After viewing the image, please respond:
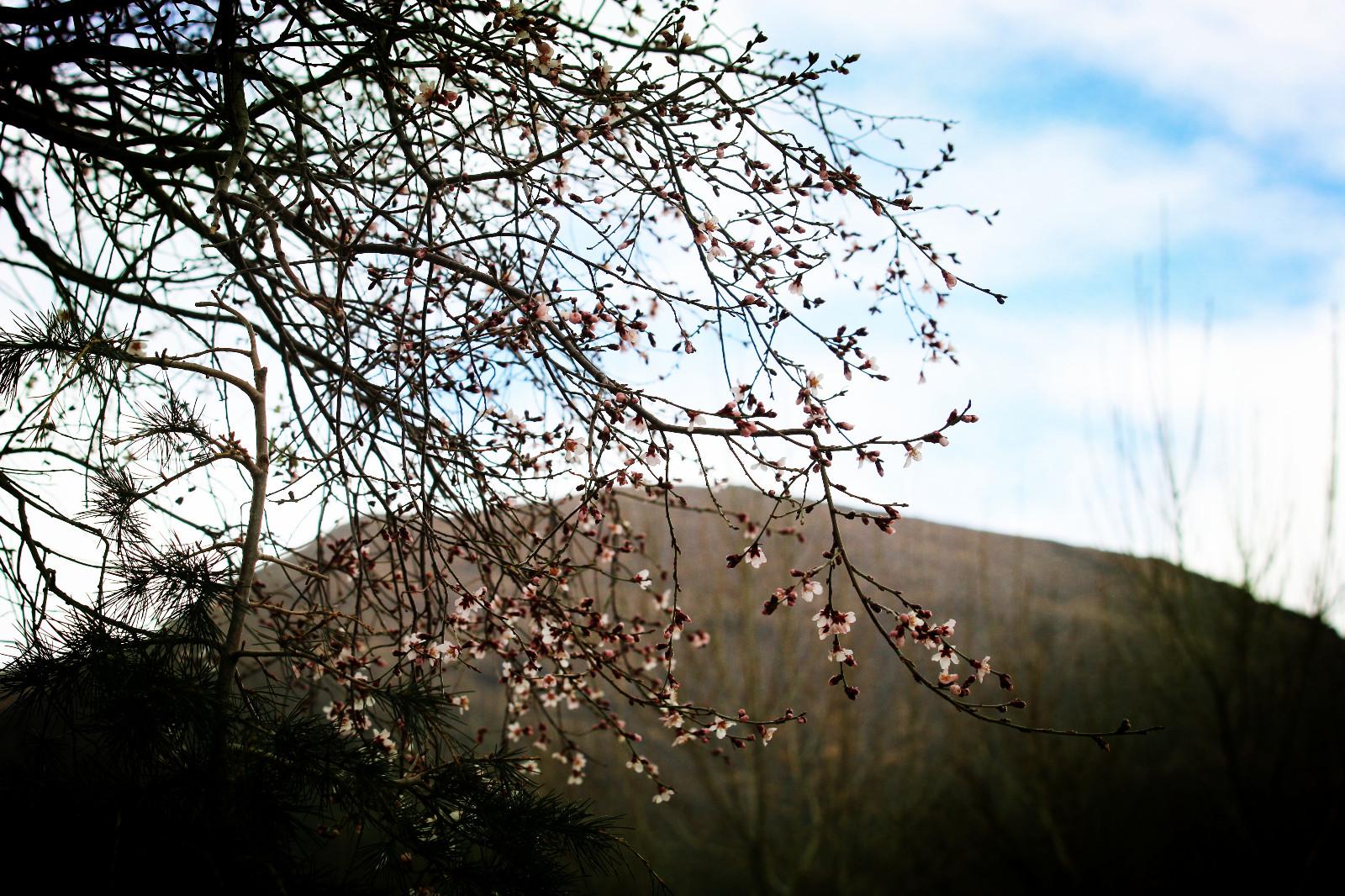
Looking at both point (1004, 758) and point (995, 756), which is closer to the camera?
point (1004, 758)

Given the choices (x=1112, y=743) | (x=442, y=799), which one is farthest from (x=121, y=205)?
(x=1112, y=743)

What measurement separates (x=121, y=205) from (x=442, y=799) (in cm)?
190

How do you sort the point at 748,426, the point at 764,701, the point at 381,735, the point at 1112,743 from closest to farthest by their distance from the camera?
the point at 748,426
the point at 381,735
the point at 764,701
the point at 1112,743

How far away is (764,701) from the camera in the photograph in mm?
7781

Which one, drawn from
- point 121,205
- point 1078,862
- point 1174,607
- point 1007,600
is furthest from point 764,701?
point 121,205

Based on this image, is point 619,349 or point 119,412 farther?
point 119,412

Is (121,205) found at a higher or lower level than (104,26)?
lower

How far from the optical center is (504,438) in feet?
8.89

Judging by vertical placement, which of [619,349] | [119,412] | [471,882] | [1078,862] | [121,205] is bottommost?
[1078,862]

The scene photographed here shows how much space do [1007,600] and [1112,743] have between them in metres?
2.56

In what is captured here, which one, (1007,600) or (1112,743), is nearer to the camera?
(1112,743)

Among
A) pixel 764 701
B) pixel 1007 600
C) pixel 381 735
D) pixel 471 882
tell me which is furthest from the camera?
pixel 1007 600

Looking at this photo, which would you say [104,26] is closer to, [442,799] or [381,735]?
[381,735]

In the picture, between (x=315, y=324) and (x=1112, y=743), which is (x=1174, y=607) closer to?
(x=1112, y=743)
